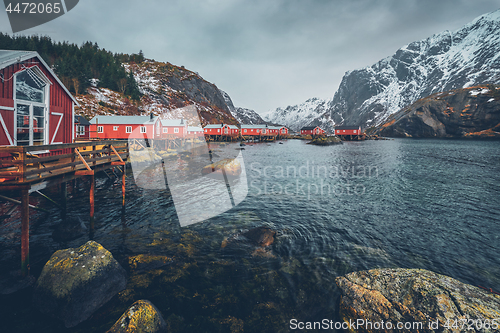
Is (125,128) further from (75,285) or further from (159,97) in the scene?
(159,97)

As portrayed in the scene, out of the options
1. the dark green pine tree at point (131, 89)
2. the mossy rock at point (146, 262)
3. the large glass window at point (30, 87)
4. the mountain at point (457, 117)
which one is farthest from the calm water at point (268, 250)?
the mountain at point (457, 117)

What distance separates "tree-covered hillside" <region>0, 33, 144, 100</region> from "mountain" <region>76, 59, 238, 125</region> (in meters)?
4.63

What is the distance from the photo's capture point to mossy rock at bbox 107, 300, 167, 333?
5.14 m

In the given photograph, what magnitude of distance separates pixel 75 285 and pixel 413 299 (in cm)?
924

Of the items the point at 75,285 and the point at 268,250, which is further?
the point at 268,250

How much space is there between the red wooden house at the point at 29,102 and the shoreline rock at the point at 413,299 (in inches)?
660

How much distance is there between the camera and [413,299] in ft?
18.0

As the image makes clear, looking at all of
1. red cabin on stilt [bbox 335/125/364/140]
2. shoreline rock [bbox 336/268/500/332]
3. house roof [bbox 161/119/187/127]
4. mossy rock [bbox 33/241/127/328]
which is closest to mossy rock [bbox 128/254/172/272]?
mossy rock [bbox 33/241/127/328]

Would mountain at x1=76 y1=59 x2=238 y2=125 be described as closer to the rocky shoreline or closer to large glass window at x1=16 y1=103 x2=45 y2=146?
large glass window at x1=16 y1=103 x2=45 y2=146

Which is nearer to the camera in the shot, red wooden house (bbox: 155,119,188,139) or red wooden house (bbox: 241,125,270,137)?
red wooden house (bbox: 155,119,188,139)

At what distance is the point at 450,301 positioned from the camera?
518cm

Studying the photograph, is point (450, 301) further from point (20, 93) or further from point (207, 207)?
point (20, 93)

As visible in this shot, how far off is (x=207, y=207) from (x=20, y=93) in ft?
39.6

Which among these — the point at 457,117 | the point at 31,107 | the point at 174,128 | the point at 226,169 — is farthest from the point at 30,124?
the point at 457,117
